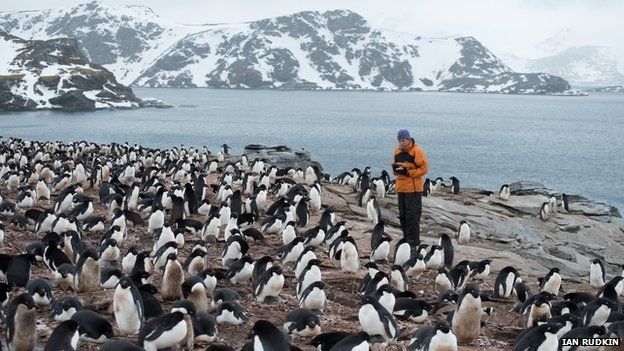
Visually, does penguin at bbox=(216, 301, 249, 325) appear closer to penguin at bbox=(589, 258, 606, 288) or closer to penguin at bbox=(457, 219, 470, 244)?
penguin at bbox=(589, 258, 606, 288)

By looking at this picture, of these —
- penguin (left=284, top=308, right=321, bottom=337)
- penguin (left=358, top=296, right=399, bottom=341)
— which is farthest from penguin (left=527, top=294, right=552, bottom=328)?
penguin (left=284, top=308, right=321, bottom=337)

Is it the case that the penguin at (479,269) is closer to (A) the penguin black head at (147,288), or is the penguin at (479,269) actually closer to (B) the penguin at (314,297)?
(B) the penguin at (314,297)

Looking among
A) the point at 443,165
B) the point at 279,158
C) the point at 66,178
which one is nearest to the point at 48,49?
the point at 443,165

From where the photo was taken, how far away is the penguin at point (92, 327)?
9.62 meters

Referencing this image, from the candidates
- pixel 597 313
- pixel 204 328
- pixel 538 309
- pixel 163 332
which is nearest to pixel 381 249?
pixel 538 309

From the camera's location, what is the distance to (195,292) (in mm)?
11555

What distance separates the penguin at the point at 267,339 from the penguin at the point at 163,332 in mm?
1091

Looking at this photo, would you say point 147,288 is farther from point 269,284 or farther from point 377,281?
point 377,281

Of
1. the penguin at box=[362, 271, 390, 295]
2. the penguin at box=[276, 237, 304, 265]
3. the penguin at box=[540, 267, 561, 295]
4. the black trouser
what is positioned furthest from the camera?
the black trouser

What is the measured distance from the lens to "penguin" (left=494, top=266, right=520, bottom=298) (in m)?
15.3

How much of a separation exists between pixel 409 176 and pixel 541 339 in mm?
8146

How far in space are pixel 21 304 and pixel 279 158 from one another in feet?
123

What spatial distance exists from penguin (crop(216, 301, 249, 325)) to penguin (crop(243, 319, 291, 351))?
7.67 ft

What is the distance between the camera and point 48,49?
158m
